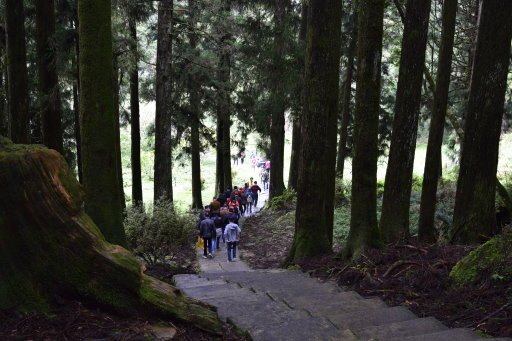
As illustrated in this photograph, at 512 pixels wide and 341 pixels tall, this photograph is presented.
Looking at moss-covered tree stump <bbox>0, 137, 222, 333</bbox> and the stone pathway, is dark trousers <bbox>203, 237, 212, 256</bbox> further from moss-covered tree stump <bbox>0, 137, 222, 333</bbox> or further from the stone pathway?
moss-covered tree stump <bbox>0, 137, 222, 333</bbox>

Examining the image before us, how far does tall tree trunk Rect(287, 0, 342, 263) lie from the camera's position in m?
9.67

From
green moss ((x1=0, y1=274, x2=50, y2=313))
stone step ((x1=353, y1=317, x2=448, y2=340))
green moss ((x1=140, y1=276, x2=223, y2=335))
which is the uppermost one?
green moss ((x1=0, y1=274, x2=50, y2=313))

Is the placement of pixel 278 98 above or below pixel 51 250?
above

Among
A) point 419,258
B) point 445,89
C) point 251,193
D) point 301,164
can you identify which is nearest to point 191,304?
point 419,258

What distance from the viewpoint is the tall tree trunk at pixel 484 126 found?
8.88 meters

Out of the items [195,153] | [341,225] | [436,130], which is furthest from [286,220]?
[195,153]

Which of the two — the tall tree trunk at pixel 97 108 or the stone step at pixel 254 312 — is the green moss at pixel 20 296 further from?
the tall tree trunk at pixel 97 108

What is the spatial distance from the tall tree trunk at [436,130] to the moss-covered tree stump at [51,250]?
29.5ft

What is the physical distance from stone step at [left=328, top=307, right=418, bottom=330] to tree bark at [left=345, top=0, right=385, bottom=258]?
309cm

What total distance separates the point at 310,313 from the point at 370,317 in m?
0.68

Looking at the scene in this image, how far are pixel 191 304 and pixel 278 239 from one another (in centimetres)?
1204

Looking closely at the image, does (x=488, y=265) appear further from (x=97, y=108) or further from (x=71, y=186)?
(x=97, y=108)

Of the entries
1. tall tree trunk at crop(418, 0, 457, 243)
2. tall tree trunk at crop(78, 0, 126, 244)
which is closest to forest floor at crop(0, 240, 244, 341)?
tall tree trunk at crop(78, 0, 126, 244)

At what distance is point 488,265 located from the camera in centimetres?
576
